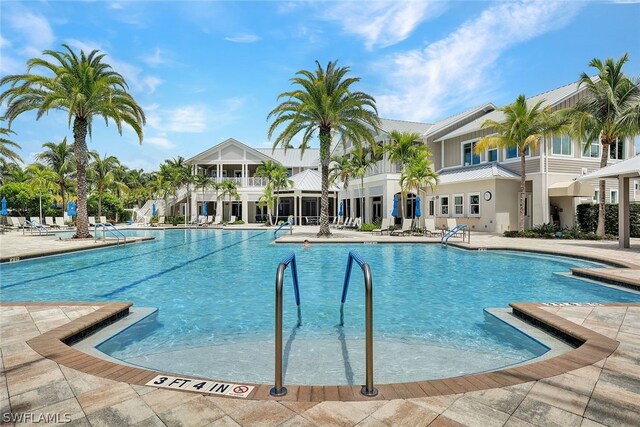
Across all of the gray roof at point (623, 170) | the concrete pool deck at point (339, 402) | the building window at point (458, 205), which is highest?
the gray roof at point (623, 170)

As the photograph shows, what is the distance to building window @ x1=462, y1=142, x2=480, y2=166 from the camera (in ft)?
90.3

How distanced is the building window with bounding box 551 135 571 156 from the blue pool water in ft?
39.7

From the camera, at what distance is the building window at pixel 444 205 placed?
27.9 meters

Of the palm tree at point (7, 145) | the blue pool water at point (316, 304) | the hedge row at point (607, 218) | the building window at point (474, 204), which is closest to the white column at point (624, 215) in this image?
the blue pool water at point (316, 304)

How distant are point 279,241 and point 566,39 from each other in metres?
15.8

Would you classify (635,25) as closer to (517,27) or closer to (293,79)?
(517,27)

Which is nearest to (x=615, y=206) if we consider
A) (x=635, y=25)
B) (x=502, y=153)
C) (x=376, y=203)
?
(x=502, y=153)

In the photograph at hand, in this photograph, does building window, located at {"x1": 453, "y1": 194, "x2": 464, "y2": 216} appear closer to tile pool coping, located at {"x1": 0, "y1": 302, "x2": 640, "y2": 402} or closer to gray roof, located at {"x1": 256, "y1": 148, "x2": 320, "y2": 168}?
tile pool coping, located at {"x1": 0, "y1": 302, "x2": 640, "y2": 402}

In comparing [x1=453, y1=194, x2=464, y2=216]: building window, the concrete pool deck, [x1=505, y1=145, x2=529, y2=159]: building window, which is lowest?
the concrete pool deck

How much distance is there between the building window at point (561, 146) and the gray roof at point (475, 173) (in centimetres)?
267

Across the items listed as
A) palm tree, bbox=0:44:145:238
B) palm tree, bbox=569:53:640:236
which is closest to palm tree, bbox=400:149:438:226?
palm tree, bbox=569:53:640:236

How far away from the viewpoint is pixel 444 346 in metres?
5.51

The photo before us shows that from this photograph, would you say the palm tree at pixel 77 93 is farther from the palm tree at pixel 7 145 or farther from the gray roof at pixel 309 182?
the gray roof at pixel 309 182

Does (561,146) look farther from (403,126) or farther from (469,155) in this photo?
(403,126)
